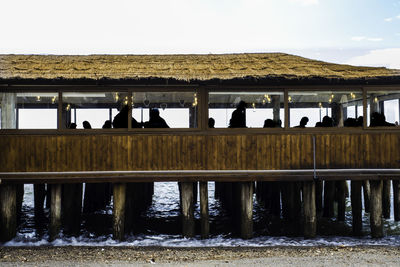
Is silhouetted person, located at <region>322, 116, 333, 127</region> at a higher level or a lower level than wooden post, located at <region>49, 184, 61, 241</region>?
higher

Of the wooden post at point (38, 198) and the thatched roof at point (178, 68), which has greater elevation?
the thatched roof at point (178, 68)

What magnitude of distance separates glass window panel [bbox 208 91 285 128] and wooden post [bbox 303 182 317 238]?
183 centimetres

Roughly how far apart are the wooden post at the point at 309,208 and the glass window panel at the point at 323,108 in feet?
5.49

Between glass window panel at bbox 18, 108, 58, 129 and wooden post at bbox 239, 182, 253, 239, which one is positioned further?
wooden post at bbox 239, 182, 253, 239

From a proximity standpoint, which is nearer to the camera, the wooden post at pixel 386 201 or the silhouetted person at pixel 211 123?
the silhouetted person at pixel 211 123

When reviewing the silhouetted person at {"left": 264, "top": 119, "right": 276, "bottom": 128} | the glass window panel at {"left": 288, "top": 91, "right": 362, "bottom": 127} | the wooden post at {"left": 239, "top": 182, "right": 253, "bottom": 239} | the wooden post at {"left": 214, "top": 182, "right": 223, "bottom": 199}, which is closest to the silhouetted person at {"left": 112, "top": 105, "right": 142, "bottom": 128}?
the wooden post at {"left": 239, "top": 182, "right": 253, "bottom": 239}

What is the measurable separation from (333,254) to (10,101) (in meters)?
9.01

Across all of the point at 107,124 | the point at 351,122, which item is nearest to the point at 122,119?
the point at 107,124

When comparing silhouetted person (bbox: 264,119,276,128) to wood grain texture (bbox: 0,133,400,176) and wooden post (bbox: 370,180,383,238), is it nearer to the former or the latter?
wood grain texture (bbox: 0,133,400,176)

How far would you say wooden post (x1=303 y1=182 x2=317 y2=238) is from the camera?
1188 centimetres

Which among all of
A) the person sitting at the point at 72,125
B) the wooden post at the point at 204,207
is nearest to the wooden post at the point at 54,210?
the person sitting at the point at 72,125

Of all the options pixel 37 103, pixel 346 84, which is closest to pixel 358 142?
pixel 346 84

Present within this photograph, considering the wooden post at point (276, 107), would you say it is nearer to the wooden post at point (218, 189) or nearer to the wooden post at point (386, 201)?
the wooden post at point (386, 201)

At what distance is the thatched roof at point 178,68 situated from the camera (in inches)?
443
